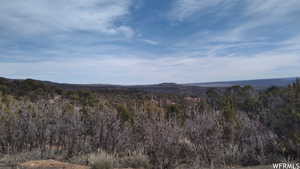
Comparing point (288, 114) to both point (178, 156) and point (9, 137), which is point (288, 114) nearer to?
point (178, 156)

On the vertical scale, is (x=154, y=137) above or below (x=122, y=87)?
below

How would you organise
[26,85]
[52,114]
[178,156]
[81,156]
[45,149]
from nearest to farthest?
[178,156], [81,156], [45,149], [52,114], [26,85]

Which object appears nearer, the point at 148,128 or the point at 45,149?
the point at 148,128

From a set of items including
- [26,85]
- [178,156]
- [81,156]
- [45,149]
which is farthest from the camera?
[26,85]

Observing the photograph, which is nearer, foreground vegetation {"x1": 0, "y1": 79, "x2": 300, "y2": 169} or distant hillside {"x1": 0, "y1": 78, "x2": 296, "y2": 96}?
foreground vegetation {"x1": 0, "y1": 79, "x2": 300, "y2": 169}

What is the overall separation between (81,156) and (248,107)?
931cm

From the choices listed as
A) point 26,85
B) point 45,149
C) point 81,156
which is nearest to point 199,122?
point 81,156

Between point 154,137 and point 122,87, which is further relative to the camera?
point 122,87

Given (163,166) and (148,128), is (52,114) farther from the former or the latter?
(163,166)

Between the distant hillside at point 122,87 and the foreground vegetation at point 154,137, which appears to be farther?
the distant hillside at point 122,87

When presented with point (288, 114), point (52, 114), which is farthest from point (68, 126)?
point (288, 114)

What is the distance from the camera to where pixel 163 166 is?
19.7 ft

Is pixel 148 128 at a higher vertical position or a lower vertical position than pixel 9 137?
higher

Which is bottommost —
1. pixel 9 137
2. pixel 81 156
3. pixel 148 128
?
pixel 81 156
